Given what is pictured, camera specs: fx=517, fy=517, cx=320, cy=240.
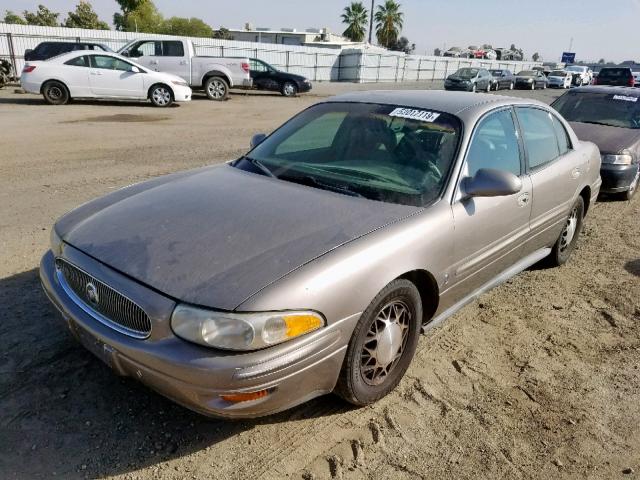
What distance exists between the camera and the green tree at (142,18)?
178ft

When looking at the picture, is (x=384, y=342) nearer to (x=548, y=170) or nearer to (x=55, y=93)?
(x=548, y=170)

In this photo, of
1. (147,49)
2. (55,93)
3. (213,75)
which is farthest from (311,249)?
(147,49)

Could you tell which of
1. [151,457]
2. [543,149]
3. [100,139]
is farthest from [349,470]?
[100,139]

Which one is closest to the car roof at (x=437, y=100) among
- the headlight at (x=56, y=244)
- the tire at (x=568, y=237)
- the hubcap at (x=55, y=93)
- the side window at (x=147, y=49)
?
the tire at (x=568, y=237)

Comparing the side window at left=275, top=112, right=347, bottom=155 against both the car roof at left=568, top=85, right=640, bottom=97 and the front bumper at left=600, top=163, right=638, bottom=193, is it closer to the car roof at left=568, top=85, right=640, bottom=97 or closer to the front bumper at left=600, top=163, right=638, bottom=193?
the front bumper at left=600, top=163, right=638, bottom=193

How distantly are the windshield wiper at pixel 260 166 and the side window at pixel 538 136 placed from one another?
1947 millimetres

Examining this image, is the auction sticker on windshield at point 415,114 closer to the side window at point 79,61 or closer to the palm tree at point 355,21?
the side window at point 79,61

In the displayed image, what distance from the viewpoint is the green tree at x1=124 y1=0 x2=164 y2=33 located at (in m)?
54.4

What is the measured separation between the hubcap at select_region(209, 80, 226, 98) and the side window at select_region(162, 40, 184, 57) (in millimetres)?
1431

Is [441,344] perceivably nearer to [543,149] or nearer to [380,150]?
[380,150]

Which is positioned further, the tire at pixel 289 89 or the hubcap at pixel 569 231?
the tire at pixel 289 89

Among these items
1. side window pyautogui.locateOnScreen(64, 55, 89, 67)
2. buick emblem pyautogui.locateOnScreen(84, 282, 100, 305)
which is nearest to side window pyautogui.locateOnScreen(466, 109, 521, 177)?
buick emblem pyautogui.locateOnScreen(84, 282, 100, 305)

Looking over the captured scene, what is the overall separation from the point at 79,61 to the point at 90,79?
534 mm

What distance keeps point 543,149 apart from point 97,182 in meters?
5.46
